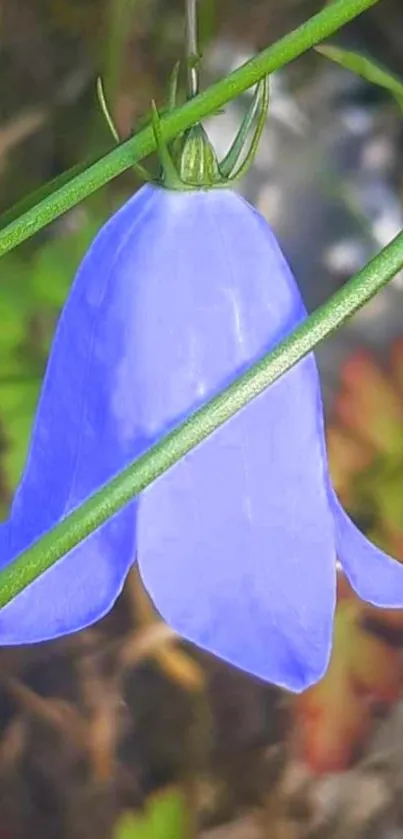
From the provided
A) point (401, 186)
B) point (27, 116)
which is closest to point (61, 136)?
point (27, 116)

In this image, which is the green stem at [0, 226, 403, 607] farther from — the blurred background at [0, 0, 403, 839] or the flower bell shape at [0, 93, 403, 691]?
the blurred background at [0, 0, 403, 839]

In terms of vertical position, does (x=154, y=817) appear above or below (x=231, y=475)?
below

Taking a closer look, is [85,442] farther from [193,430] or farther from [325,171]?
[325,171]

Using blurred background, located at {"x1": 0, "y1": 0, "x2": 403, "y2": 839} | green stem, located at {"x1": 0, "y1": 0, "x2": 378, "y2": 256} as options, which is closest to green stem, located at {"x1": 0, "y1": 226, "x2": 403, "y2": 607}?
green stem, located at {"x1": 0, "y1": 0, "x2": 378, "y2": 256}

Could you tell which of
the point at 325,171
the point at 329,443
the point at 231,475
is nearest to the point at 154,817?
the point at 329,443

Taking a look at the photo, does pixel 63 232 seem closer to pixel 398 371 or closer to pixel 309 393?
pixel 398 371

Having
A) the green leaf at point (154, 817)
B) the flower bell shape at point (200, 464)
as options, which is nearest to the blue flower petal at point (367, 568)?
the flower bell shape at point (200, 464)

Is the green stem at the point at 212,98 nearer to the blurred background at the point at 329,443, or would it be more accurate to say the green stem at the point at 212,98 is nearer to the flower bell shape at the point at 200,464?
the flower bell shape at the point at 200,464
